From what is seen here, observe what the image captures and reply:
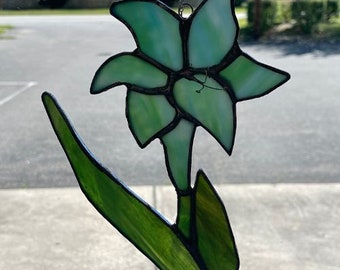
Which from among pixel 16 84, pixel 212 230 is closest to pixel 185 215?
pixel 212 230

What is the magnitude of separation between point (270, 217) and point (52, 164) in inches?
87.3

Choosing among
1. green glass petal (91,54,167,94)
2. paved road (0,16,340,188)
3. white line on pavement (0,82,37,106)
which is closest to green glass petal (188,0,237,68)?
green glass petal (91,54,167,94)

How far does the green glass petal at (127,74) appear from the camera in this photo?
2.49 metres

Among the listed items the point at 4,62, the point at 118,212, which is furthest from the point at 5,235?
the point at 4,62

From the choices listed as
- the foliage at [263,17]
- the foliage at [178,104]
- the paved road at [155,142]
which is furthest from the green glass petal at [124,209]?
the foliage at [263,17]

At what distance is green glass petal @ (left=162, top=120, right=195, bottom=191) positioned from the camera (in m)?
2.56

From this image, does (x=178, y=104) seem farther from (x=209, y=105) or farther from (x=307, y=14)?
(x=307, y=14)

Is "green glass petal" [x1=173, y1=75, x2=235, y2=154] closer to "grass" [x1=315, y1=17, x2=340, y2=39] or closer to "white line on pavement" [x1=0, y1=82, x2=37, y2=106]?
"white line on pavement" [x1=0, y1=82, x2=37, y2=106]

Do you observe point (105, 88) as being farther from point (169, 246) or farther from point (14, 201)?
point (14, 201)

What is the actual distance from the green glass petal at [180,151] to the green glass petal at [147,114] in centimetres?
5

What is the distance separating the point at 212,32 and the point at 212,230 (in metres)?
0.75

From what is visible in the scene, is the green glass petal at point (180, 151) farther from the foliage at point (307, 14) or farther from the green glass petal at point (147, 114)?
the foliage at point (307, 14)

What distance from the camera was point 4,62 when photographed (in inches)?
514

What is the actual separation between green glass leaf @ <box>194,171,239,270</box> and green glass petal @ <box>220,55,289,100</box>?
13.9 inches
